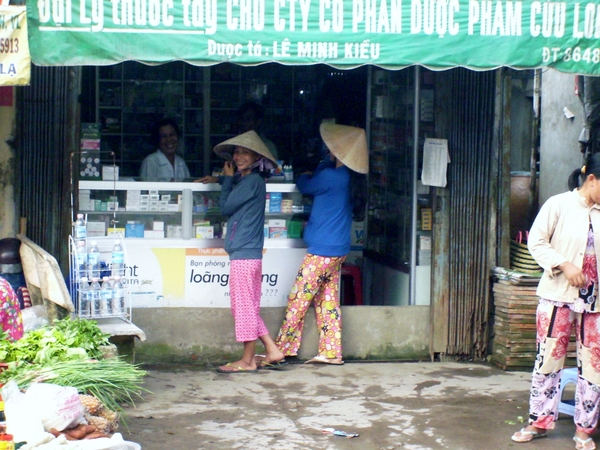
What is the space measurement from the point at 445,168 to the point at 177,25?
8.94ft

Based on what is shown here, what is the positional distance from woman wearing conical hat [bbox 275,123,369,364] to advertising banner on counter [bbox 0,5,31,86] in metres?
2.62

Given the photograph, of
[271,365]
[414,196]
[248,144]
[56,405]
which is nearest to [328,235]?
[414,196]

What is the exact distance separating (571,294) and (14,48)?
3537 millimetres

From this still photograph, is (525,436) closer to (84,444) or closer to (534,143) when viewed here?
(84,444)

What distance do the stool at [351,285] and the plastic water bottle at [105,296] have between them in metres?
2.64

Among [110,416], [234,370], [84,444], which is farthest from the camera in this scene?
[234,370]

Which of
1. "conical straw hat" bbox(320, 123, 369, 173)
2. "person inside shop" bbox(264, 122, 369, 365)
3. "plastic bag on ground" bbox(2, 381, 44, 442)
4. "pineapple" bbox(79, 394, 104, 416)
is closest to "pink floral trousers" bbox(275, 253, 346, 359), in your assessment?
"person inside shop" bbox(264, 122, 369, 365)

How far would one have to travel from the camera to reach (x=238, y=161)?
6.94 metres

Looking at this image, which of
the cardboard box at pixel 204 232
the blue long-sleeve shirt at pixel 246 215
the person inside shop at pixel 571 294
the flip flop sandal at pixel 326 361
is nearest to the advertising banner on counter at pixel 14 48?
the blue long-sleeve shirt at pixel 246 215

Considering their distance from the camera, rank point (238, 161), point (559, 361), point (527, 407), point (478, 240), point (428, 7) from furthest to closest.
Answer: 1. point (478, 240)
2. point (238, 161)
3. point (527, 407)
4. point (428, 7)
5. point (559, 361)

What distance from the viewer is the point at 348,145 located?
7137mm

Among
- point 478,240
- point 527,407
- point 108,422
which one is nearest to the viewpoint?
point 108,422

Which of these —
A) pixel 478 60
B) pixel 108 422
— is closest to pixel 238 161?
pixel 478 60

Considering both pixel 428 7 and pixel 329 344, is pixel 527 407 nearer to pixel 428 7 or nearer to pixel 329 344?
pixel 329 344
